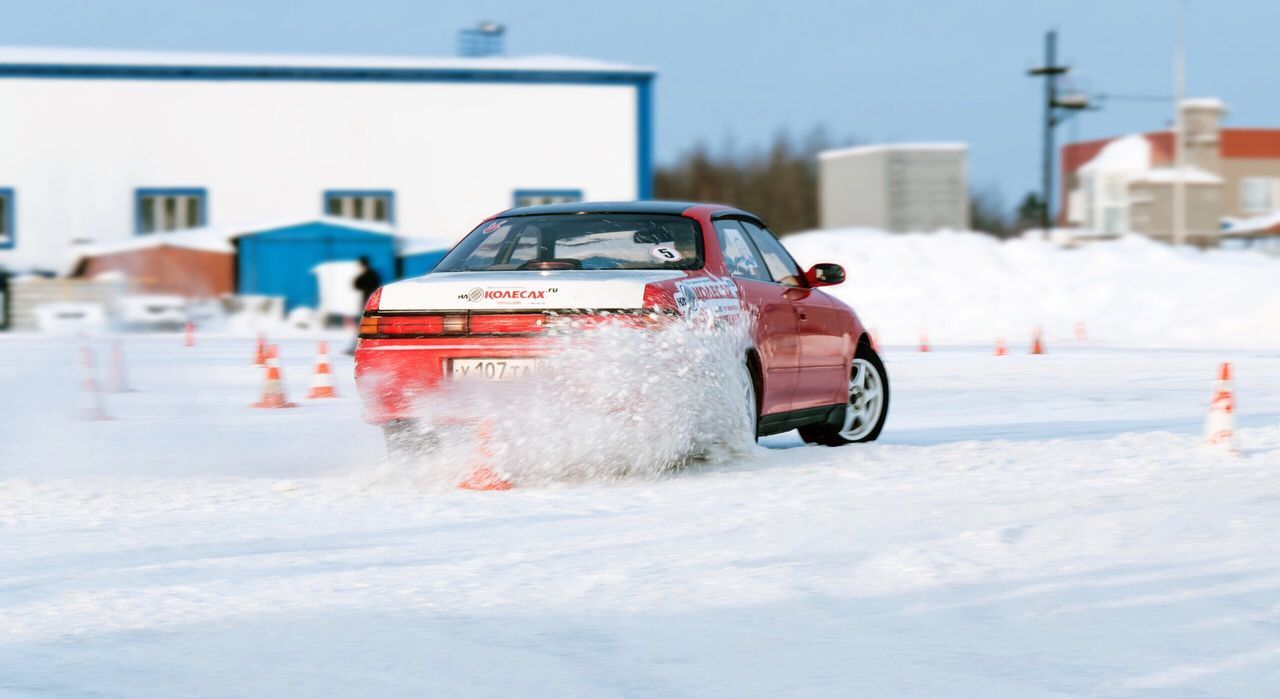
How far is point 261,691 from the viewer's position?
452 centimetres

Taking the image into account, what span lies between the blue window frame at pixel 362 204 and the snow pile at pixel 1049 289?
10.3 m

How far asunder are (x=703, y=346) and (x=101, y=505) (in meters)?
2.91

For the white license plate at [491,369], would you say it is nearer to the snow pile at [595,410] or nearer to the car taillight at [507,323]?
the snow pile at [595,410]

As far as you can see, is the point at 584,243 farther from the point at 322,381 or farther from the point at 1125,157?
the point at 1125,157

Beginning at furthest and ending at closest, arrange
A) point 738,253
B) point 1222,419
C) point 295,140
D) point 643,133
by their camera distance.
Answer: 1. point 643,133
2. point 295,140
3. point 1222,419
4. point 738,253

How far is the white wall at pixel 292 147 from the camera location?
3906 centimetres

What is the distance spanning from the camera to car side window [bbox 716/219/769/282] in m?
9.28

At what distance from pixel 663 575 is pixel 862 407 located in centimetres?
492

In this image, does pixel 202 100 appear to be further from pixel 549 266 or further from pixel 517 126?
pixel 549 266

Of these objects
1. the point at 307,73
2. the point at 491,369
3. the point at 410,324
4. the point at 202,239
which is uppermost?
the point at 307,73

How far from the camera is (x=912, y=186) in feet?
149

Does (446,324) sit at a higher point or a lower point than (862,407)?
higher

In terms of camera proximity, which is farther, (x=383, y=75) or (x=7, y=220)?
(x=383, y=75)

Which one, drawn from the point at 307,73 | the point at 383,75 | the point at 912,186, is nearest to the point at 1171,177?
the point at 912,186
